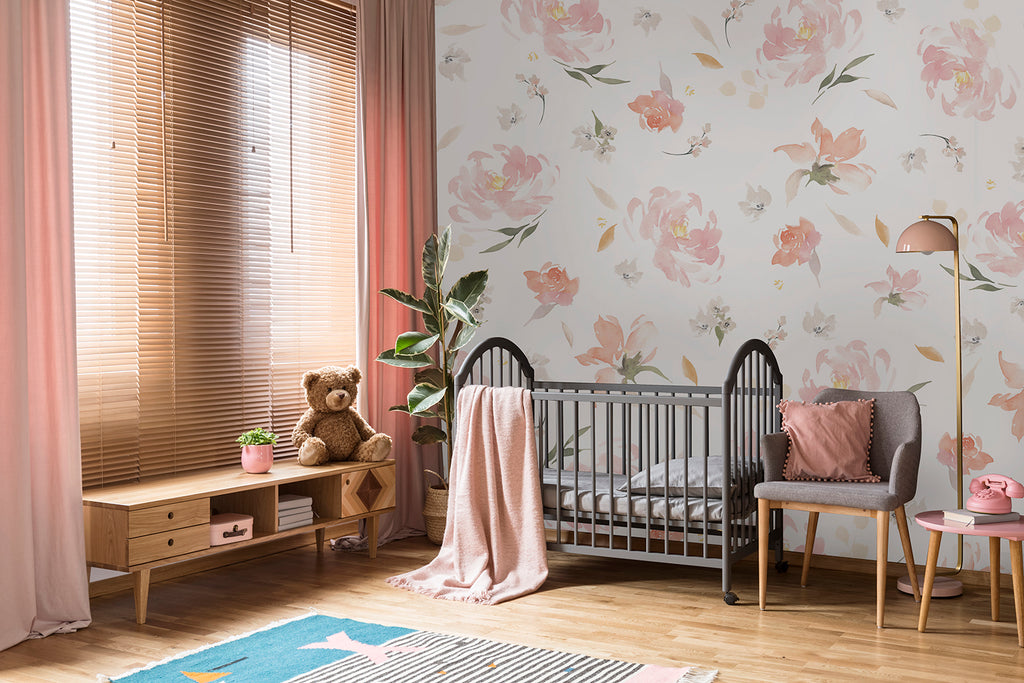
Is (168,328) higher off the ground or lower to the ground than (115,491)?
higher

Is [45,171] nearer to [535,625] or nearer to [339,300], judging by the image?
[339,300]

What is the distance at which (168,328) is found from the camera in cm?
364

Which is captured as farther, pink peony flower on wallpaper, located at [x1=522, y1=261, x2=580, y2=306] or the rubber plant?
pink peony flower on wallpaper, located at [x1=522, y1=261, x2=580, y2=306]

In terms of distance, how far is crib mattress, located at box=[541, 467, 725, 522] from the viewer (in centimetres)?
336

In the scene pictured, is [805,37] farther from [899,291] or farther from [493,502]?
[493,502]

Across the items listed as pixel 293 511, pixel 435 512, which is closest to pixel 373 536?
pixel 435 512

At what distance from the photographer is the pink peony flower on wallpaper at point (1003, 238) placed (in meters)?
3.49

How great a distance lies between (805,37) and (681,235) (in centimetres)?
91

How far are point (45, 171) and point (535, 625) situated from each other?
209 centimetres

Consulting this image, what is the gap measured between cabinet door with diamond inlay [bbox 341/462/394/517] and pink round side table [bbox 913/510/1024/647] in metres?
2.08

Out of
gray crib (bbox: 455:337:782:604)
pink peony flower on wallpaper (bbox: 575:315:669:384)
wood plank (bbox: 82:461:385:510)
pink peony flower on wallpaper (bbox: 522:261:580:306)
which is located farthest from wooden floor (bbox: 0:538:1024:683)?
pink peony flower on wallpaper (bbox: 522:261:580:306)

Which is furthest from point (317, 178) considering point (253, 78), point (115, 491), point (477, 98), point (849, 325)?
point (849, 325)

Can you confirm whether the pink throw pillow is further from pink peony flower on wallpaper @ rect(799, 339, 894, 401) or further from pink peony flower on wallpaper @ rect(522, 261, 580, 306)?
pink peony flower on wallpaper @ rect(522, 261, 580, 306)

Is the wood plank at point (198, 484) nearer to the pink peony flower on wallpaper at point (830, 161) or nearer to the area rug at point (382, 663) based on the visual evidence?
the area rug at point (382, 663)
